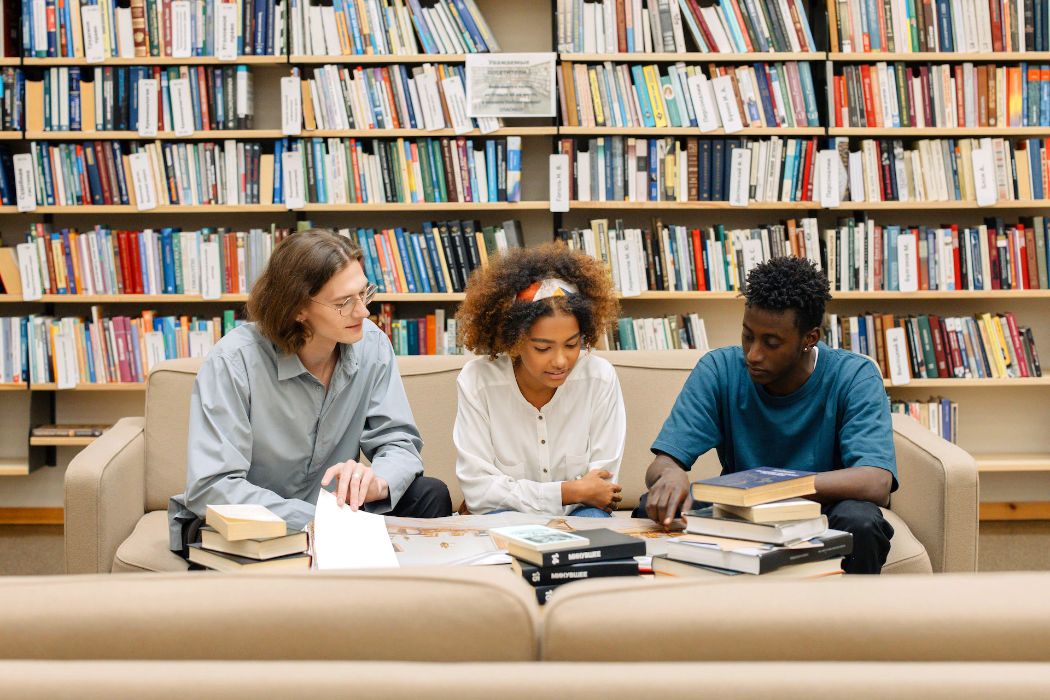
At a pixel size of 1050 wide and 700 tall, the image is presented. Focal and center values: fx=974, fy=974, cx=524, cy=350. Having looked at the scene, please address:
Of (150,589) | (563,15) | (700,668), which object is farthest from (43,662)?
(563,15)

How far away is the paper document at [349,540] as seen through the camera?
1.41 meters

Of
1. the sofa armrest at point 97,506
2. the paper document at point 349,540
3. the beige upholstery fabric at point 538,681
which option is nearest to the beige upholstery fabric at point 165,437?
the sofa armrest at point 97,506

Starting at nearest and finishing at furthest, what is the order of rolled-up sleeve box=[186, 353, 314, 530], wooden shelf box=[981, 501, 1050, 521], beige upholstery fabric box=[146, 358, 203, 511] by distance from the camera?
rolled-up sleeve box=[186, 353, 314, 530] → beige upholstery fabric box=[146, 358, 203, 511] → wooden shelf box=[981, 501, 1050, 521]

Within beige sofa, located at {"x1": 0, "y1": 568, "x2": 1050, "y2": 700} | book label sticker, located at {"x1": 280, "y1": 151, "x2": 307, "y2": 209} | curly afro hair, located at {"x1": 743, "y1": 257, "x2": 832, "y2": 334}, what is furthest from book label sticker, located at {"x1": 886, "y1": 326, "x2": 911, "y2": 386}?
beige sofa, located at {"x1": 0, "y1": 568, "x2": 1050, "y2": 700}

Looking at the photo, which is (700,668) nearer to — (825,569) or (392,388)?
(825,569)

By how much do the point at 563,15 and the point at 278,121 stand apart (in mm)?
1195

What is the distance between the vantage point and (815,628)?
2.57 ft

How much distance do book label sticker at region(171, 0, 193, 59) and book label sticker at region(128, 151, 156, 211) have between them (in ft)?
1.30

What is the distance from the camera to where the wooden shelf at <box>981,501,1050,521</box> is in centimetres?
391

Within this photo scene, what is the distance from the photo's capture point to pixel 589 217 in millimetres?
3846

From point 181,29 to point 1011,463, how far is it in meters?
3.49

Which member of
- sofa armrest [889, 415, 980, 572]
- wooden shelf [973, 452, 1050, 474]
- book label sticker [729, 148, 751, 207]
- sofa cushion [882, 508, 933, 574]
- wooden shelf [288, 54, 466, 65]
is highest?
wooden shelf [288, 54, 466, 65]

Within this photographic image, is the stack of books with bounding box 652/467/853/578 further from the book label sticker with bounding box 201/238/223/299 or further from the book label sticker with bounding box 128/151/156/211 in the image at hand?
the book label sticker with bounding box 128/151/156/211

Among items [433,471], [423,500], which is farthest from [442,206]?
[423,500]
